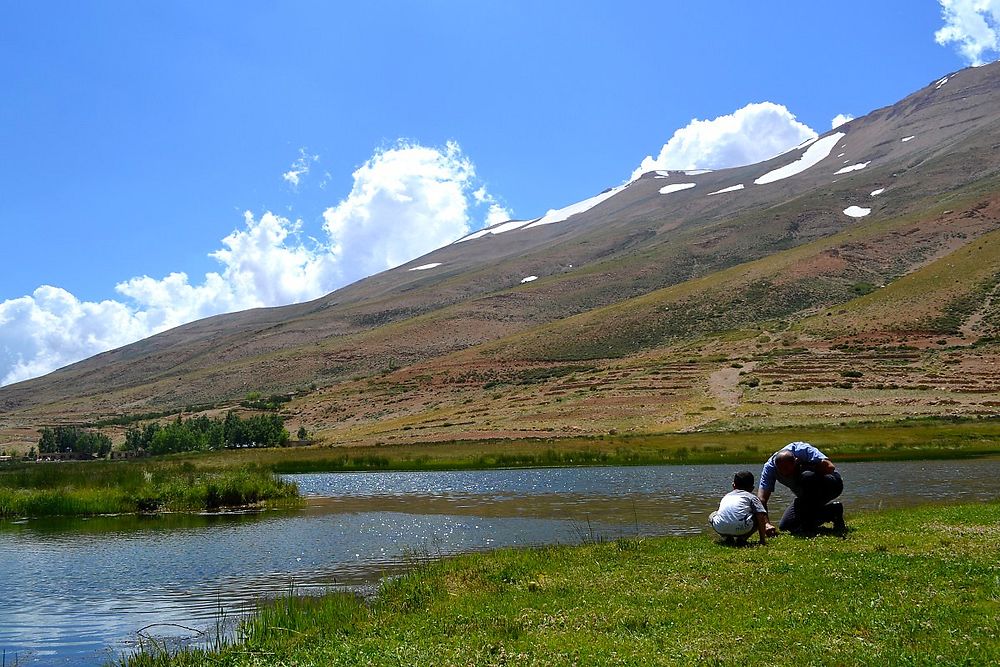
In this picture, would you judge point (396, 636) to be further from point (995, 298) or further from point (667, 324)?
point (667, 324)

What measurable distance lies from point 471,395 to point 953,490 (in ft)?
240

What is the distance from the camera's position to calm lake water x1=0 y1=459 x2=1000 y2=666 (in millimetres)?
14773

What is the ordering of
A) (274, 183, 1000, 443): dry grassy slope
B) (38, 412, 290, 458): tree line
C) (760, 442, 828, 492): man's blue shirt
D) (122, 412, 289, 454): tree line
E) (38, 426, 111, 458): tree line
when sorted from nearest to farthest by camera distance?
(760, 442, 828, 492): man's blue shirt, (274, 183, 1000, 443): dry grassy slope, (122, 412, 289, 454): tree line, (38, 412, 290, 458): tree line, (38, 426, 111, 458): tree line

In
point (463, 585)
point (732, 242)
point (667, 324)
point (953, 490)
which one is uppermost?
point (732, 242)

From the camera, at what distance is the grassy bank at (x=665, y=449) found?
46188mm

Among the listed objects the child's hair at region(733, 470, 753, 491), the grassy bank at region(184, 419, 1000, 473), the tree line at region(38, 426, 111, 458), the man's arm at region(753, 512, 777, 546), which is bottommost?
the grassy bank at region(184, 419, 1000, 473)

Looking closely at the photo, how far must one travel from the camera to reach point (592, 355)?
111m

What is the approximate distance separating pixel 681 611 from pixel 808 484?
246 inches

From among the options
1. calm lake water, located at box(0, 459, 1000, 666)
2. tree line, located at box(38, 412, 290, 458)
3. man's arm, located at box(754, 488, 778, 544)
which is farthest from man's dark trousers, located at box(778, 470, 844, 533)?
tree line, located at box(38, 412, 290, 458)

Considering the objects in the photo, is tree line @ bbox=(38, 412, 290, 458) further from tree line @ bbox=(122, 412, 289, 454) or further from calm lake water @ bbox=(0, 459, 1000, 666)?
calm lake water @ bbox=(0, 459, 1000, 666)

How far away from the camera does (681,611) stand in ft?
31.5

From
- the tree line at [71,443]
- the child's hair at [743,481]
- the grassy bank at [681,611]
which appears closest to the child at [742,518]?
the child's hair at [743,481]

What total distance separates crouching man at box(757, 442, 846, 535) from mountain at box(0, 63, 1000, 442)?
47955 mm

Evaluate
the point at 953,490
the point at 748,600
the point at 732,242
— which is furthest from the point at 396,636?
the point at 732,242
